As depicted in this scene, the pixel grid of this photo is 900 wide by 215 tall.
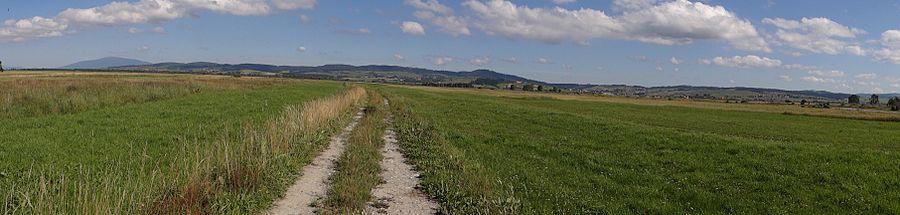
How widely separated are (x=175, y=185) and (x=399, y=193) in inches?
154

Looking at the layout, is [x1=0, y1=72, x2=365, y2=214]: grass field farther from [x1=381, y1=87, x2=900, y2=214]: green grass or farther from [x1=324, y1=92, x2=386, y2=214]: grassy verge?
[x1=381, y1=87, x2=900, y2=214]: green grass

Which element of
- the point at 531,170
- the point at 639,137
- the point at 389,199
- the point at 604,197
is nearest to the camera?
the point at 389,199

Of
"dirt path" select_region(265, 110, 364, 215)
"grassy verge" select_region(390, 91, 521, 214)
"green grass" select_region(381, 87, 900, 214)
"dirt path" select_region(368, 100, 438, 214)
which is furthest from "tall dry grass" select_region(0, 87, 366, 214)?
"green grass" select_region(381, 87, 900, 214)

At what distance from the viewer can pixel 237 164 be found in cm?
1019

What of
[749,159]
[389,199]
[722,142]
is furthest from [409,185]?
[722,142]

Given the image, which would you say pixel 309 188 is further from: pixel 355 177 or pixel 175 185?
pixel 175 185

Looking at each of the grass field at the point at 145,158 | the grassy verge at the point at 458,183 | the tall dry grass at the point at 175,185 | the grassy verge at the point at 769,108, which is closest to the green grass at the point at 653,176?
the grassy verge at the point at 458,183

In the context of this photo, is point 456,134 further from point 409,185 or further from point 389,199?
point 389,199

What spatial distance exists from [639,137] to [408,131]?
8.77 m

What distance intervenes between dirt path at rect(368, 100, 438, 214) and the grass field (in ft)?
6.29

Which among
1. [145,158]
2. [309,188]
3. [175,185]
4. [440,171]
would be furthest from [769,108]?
[175,185]

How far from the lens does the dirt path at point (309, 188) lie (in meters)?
9.11

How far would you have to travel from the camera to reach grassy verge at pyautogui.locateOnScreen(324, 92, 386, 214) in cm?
916

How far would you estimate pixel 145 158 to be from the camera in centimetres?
1199
